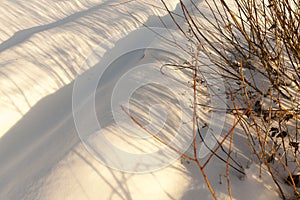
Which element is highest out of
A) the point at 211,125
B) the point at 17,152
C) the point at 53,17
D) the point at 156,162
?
the point at 53,17

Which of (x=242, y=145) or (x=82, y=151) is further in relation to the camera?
(x=242, y=145)

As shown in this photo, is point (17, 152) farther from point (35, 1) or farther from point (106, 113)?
point (35, 1)

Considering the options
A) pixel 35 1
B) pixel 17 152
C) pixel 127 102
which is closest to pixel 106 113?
pixel 127 102

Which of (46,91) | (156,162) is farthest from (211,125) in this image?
(46,91)

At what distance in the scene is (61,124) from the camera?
310 centimetres

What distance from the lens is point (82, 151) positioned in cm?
234

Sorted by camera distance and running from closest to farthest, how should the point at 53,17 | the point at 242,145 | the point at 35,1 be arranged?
the point at 242,145
the point at 53,17
the point at 35,1

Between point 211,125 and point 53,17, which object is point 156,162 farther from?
point 53,17

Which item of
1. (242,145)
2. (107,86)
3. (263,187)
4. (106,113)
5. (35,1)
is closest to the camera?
(263,187)

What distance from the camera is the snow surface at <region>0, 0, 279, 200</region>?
2125 mm

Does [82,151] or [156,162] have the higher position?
[82,151]

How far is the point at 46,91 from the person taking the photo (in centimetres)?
362

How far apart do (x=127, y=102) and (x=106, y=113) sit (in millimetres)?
231

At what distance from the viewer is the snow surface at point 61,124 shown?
6.97 ft
